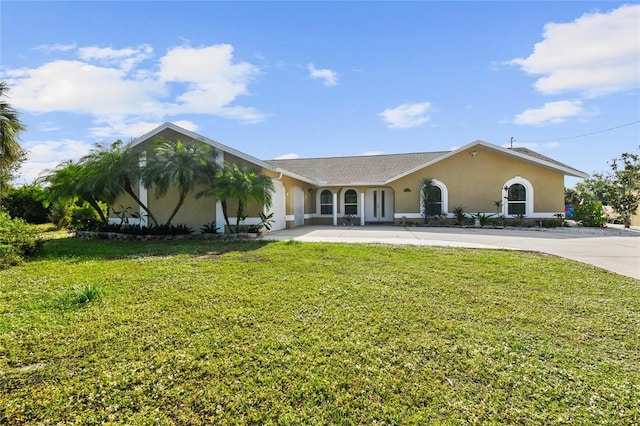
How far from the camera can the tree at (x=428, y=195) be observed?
61.3ft

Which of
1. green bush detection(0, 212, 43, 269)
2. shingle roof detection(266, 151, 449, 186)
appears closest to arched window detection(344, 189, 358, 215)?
shingle roof detection(266, 151, 449, 186)

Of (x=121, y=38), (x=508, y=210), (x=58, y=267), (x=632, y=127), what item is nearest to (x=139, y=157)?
(x=121, y=38)

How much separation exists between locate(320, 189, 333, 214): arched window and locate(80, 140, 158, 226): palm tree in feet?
38.7

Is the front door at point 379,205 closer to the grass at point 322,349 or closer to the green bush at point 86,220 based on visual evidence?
the grass at point 322,349

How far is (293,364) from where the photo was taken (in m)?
3.21

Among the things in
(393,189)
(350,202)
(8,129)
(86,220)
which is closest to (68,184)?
(86,220)

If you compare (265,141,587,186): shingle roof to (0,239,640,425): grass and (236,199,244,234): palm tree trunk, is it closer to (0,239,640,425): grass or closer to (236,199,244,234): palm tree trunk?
(236,199,244,234): palm tree trunk

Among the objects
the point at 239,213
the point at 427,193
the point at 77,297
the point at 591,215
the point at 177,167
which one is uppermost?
the point at 177,167

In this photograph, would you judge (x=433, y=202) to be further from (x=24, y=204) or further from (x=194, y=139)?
(x=24, y=204)

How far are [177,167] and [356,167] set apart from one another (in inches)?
543

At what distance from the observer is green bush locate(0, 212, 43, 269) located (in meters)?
7.79

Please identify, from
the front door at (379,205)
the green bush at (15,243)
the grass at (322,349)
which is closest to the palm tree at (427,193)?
the front door at (379,205)

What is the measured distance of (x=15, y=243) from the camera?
8.39 meters

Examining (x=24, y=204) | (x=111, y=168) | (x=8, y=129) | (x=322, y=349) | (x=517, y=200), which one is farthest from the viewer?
(x=24, y=204)
